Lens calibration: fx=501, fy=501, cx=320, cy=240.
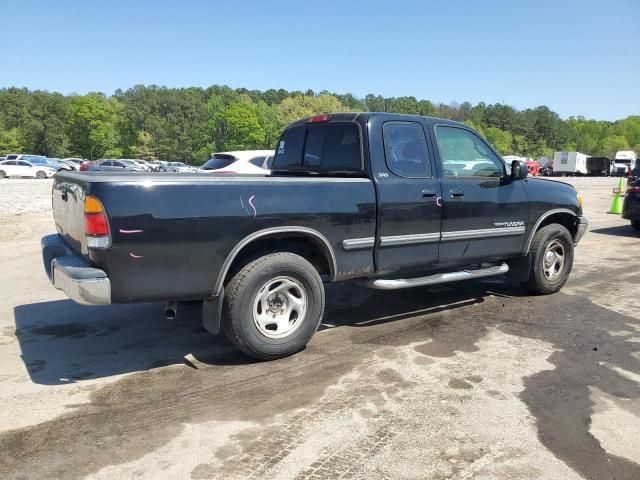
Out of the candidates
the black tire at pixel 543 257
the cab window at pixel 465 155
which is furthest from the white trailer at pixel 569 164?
the cab window at pixel 465 155

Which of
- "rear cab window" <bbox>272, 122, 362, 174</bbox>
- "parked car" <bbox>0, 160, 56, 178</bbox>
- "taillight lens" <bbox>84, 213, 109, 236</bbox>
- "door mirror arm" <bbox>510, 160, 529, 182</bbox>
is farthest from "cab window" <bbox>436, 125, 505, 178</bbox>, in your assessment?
"parked car" <bbox>0, 160, 56, 178</bbox>

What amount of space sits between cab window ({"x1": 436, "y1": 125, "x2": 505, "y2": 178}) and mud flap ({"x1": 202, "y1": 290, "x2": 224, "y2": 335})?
2640mm

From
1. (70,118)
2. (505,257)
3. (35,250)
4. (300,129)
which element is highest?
(70,118)

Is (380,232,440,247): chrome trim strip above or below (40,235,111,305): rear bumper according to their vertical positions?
above

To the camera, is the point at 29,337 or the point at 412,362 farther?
the point at 29,337

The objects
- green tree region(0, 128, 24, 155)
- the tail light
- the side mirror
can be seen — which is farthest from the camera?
green tree region(0, 128, 24, 155)

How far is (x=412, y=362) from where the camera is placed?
4.14 meters

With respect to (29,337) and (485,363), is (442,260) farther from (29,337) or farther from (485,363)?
(29,337)

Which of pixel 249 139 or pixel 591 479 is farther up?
pixel 249 139

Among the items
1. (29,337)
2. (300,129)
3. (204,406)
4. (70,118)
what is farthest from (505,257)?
(70,118)

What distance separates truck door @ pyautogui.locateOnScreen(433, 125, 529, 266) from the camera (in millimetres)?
5098

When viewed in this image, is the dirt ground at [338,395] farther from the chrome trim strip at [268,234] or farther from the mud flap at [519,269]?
the chrome trim strip at [268,234]

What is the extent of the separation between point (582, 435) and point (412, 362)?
139 centimetres

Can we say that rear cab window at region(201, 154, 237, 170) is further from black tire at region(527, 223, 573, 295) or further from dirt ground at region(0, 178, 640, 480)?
black tire at region(527, 223, 573, 295)
